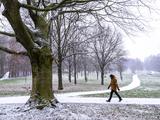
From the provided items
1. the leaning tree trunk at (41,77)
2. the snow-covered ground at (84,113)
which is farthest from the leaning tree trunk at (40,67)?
the snow-covered ground at (84,113)

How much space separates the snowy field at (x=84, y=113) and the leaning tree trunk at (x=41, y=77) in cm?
60

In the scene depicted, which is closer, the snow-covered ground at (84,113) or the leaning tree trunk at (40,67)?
the snow-covered ground at (84,113)

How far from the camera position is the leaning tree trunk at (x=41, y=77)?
13.9 meters

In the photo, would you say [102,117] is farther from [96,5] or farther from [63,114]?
[96,5]

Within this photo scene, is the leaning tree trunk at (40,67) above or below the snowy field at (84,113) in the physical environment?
above

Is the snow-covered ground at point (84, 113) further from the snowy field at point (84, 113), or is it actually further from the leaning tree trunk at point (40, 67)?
the leaning tree trunk at point (40, 67)

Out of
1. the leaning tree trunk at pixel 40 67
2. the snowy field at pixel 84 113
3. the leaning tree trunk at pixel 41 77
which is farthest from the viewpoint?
the leaning tree trunk at pixel 41 77

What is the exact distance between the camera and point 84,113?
12867 mm

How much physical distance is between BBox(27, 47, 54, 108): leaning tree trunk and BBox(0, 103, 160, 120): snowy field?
0.60 metres

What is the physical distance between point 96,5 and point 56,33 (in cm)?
1716

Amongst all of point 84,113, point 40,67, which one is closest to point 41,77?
point 40,67

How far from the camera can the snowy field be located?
475 inches

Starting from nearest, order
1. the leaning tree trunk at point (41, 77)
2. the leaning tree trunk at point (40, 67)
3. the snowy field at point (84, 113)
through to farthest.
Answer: the snowy field at point (84, 113)
the leaning tree trunk at point (40, 67)
the leaning tree trunk at point (41, 77)

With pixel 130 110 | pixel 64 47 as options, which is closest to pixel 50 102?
pixel 130 110
